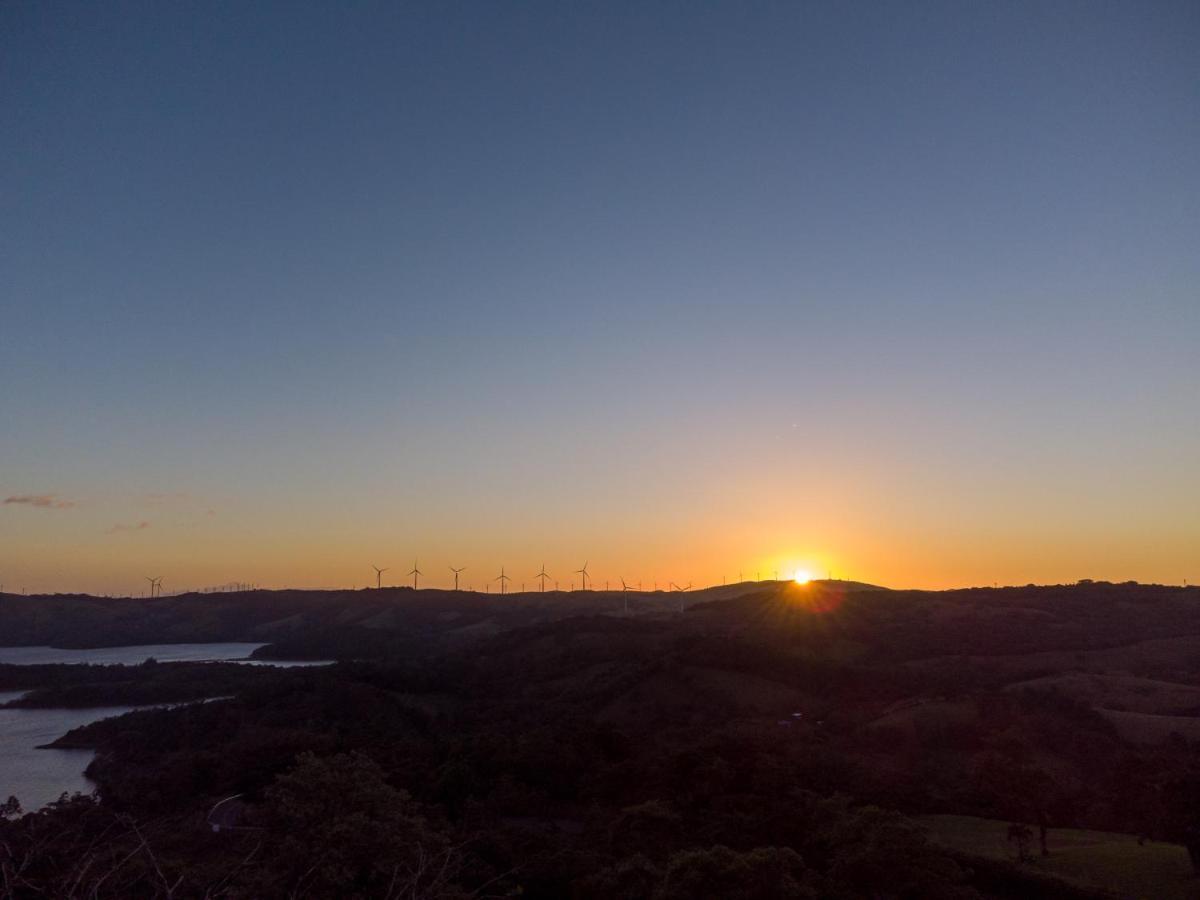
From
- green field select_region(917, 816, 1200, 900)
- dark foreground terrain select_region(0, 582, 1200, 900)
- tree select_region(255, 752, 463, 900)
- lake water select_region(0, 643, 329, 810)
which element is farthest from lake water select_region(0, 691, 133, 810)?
green field select_region(917, 816, 1200, 900)

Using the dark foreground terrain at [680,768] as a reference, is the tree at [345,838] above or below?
above

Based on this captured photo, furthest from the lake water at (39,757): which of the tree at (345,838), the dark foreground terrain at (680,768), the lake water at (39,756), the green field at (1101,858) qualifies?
the green field at (1101,858)

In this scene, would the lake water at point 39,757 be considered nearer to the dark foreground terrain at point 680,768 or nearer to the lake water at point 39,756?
the lake water at point 39,756

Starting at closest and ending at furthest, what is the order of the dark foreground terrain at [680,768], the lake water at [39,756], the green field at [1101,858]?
the dark foreground terrain at [680,768] < the green field at [1101,858] < the lake water at [39,756]

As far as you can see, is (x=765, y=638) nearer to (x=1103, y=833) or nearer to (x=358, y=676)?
(x=358, y=676)

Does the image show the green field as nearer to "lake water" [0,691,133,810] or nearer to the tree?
the tree

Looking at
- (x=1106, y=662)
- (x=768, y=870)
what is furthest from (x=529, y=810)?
(x=1106, y=662)
